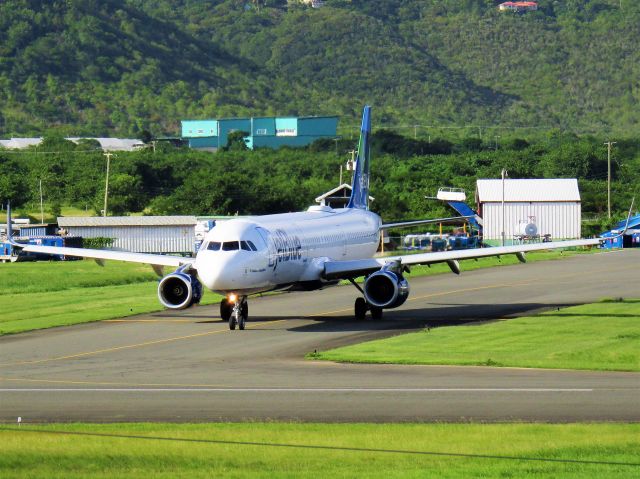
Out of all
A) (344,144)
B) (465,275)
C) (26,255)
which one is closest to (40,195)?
(26,255)

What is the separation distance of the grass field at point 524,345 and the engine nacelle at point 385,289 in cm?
243

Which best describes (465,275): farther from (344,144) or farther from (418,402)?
(344,144)

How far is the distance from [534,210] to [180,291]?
74942 millimetres

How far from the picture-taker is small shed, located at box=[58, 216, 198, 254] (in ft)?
348

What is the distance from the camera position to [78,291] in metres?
68.4

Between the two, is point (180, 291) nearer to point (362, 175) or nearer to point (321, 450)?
point (362, 175)

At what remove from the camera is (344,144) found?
191 metres

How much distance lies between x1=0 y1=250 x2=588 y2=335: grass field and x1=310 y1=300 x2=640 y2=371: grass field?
15322 mm

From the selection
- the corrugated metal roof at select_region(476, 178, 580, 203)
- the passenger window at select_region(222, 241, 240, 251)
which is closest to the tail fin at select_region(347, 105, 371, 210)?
the passenger window at select_region(222, 241, 240, 251)

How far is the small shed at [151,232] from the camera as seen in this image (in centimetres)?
10619

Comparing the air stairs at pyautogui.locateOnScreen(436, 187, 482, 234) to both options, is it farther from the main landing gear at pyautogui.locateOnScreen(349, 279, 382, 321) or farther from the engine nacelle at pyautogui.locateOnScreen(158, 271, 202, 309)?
the engine nacelle at pyautogui.locateOnScreen(158, 271, 202, 309)

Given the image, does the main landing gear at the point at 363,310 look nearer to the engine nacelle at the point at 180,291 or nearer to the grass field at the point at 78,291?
the engine nacelle at the point at 180,291

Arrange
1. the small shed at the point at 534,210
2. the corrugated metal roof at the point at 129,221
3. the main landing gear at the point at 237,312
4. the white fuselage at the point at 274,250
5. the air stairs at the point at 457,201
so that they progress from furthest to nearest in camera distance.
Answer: the air stairs at the point at 457,201, the small shed at the point at 534,210, the corrugated metal roof at the point at 129,221, the main landing gear at the point at 237,312, the white fuselage at the point at 274,250

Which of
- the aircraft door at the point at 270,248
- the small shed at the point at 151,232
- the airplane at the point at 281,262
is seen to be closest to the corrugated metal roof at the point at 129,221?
the small shed at the point at 151,232
